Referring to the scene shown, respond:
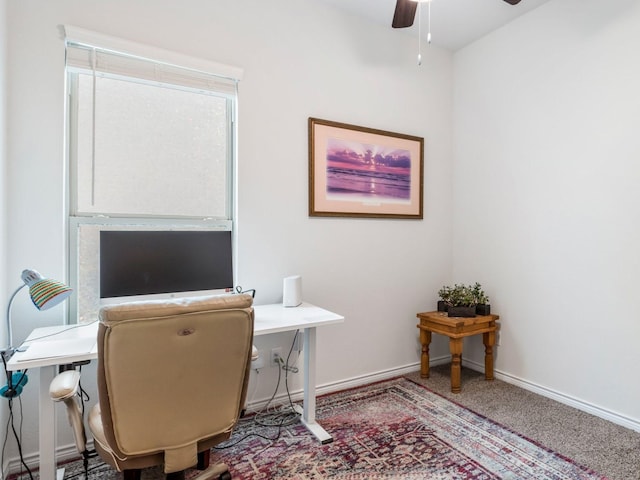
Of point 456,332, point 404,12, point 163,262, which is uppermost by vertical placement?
point 404,12

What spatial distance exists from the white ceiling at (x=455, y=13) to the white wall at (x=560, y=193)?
0.35ft

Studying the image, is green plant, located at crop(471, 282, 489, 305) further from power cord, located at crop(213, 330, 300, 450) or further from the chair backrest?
the chair backrest

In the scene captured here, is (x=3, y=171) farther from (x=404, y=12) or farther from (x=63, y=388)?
(x=404, y=12)

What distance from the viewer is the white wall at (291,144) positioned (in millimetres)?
1834

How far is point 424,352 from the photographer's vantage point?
2.94 metres

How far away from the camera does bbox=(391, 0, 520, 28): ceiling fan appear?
1942 mm

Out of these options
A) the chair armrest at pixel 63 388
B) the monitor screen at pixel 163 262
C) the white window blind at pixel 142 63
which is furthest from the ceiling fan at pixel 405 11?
the chair armrest at pixel 63 388

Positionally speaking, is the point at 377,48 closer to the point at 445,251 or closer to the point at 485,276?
the point at 445,251

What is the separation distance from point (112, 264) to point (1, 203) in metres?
0.54

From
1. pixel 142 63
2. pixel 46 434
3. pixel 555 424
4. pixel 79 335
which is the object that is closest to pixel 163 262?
pixel 79 335

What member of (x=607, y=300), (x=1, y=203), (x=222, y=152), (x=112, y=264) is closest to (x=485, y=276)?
(x=607, y=300)

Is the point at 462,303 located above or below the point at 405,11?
below

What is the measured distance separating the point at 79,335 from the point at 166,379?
78cm

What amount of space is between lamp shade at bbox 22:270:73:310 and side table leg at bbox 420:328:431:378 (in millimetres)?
2409
